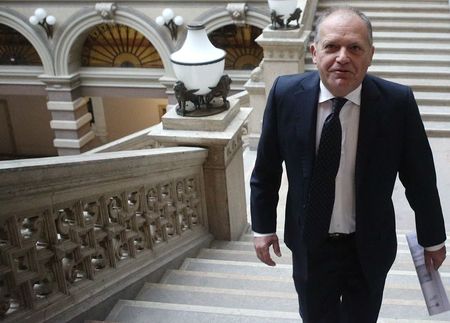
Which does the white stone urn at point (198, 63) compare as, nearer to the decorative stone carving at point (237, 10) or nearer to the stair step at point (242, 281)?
the stair step at point (242, 281)

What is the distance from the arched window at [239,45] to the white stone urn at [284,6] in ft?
18.3

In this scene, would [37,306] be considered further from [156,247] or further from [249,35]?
[249,35]

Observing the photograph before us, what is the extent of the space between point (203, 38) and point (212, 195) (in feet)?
3.96

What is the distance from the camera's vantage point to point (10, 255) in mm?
2549

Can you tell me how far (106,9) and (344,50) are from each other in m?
12.1

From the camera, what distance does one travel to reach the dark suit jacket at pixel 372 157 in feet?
6.98

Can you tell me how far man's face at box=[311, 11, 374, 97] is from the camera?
1963 mm

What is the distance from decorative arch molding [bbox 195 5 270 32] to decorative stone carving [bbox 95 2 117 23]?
1.96 meters

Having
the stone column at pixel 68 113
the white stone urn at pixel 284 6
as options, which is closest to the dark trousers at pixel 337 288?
the white stone urn at pixel 284 6

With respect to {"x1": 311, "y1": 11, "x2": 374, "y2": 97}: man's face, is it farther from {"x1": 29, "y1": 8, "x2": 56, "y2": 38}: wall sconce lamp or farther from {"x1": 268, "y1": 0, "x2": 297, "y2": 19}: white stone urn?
{"x1": 29, "y1": 8, "x2": 56, "y2": 38}: wall sconce lamp

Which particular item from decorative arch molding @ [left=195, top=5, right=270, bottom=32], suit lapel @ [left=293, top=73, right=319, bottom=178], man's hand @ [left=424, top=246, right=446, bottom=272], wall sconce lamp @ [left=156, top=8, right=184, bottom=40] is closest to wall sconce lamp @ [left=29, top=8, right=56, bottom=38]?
wall sconce lamp @ [left=156, top=8, right=184, bottom=40]

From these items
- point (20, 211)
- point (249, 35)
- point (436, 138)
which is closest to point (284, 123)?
point (20, 211)

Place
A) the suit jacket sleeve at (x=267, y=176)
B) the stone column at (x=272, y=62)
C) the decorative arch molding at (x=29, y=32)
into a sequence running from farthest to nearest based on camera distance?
the decorative arch molding at (x=29, y=32) < the stone column at (x=272, y=62) < the suit jacket sleeve at (x=267, y=176)

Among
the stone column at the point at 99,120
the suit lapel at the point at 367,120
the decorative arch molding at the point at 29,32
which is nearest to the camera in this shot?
the suit lapel at the point at 367,120
